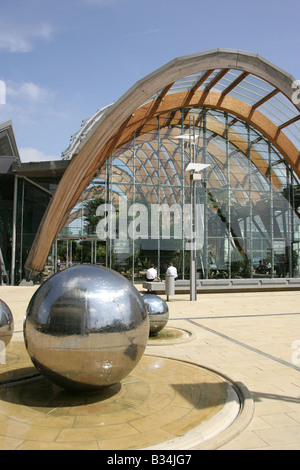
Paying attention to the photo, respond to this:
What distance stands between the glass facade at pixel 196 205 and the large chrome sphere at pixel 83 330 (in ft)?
61.9

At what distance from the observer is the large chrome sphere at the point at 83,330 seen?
14.2ft

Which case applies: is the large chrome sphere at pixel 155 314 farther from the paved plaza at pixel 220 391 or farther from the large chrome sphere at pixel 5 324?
the large chrome sphere at pixel 5 324

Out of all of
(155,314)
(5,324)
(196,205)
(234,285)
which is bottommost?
(234,285)

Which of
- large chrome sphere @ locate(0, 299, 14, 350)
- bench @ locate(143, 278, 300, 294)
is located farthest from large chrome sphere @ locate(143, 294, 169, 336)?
bench @ locate(143, 278, 300, 294)

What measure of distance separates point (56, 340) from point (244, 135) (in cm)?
2591

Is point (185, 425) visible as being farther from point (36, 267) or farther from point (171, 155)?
point (171, 155)

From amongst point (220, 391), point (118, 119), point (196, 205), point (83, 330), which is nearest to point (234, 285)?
point (196, 205)

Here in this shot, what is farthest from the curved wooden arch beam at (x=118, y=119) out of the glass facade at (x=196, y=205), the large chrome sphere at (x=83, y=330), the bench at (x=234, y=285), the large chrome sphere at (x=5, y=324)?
the large chrome sphere at (x=83, y=330)

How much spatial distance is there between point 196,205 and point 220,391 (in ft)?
71.1

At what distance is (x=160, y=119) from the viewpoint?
2570 centimetres

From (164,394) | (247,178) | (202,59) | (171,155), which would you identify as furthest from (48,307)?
(247,178)

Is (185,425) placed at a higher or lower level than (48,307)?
lower

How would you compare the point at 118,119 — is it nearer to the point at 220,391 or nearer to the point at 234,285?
the point at 234,285

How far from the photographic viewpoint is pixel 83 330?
4.30 meters
